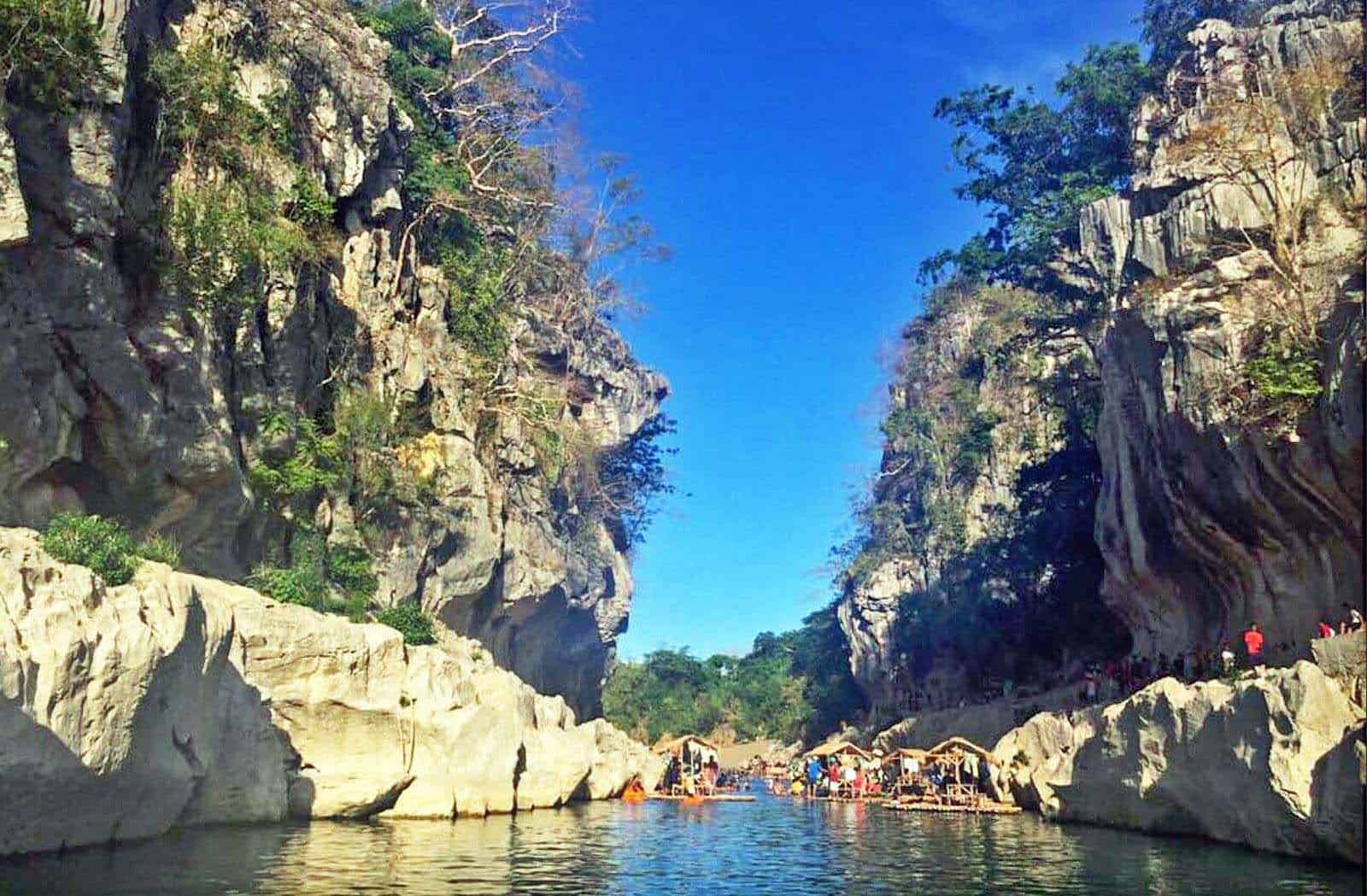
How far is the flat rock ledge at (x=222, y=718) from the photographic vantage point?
12.6 meters

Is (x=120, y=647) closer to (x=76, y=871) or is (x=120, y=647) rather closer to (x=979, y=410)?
(x=76, y=871)

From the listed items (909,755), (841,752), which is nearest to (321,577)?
(909,755)

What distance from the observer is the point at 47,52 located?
17.3m

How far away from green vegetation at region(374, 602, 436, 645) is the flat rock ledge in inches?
113

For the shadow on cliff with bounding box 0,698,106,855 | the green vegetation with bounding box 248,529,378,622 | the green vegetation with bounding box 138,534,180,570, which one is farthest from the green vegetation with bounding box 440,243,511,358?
the shadow on cliff with bounding box 0,698,106,855

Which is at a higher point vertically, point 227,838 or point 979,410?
point 979,410

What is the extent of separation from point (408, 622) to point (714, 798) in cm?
1274

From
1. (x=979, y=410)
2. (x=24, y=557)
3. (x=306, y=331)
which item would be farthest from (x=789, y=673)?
(x=24, y=557)

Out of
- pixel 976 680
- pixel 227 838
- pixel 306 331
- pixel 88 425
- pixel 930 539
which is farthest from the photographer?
pixel 930 539

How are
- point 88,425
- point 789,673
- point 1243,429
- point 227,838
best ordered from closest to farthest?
point 227,838
point 88,425
point 1243,429
point 789,673

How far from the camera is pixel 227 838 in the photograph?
15.7m

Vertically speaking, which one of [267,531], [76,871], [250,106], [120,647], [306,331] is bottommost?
[76,871]

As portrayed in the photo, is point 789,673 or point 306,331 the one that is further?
point 789,673

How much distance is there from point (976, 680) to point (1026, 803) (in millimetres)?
21030
